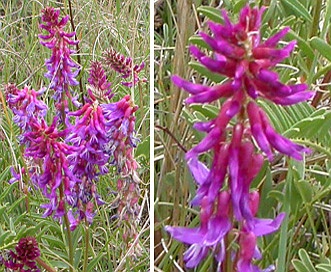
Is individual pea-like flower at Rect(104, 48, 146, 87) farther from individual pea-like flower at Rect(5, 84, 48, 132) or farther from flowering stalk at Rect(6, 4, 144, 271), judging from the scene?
individual pea-like flower at Rect(5, 84, 48, 132)

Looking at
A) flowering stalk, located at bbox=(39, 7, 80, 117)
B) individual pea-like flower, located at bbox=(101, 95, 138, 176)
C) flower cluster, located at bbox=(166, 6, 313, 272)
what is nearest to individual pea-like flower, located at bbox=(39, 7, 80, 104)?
flowering stalk, located at bbox=(39, 7, 80, 117)

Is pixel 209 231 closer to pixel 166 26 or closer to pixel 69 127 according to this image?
pixel 166 26

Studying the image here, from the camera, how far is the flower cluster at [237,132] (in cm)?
48

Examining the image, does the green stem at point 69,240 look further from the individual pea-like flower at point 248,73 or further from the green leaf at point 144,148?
the individual pea-like flower at point 248,73

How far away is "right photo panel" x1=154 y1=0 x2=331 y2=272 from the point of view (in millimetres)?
489

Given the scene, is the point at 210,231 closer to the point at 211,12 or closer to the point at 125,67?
the point at 211,12

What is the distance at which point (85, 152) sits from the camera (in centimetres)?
102

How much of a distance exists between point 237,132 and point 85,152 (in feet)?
1.78

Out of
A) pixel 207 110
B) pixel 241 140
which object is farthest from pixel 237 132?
pixel 207 110

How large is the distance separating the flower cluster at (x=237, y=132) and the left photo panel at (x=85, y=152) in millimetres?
492

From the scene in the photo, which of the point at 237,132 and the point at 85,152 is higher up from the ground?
the point at 237,132

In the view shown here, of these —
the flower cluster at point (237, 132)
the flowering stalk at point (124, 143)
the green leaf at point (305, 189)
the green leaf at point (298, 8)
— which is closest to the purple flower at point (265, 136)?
the flower cluster at point (237, 132)

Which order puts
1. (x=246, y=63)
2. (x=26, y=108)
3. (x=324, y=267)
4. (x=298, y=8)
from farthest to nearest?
(x=26, y=108) < (x=298, y=8) < (x=324, y=267) < (x=246, y=63)

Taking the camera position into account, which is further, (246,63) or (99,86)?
(99,86)
